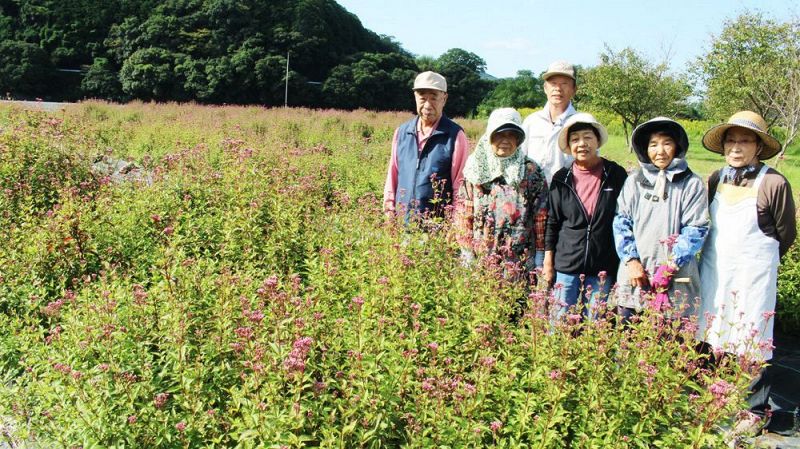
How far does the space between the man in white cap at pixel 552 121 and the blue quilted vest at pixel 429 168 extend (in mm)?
540

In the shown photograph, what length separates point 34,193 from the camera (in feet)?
18.1

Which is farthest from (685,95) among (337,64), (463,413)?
(463,413)

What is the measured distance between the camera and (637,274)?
10.5 feet

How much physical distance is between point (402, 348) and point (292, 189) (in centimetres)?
233

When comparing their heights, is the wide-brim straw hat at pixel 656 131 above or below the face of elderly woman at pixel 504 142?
above

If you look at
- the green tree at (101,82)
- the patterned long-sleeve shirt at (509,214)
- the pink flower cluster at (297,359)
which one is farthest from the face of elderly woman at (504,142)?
the green tree at (101,82)

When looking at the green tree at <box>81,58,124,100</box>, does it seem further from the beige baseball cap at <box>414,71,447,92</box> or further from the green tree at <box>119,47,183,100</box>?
the beige baseball cap at <box>414,71,447,92</box>

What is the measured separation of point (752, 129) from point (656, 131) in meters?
0.48

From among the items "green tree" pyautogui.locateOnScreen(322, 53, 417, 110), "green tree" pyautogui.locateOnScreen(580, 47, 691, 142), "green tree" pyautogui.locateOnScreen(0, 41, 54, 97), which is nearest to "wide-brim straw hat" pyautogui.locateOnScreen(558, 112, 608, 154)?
"green tree" pyautogui.locateOnScreen(580, 47, 691, 142)

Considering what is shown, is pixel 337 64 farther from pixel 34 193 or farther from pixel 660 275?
pixel 660 275

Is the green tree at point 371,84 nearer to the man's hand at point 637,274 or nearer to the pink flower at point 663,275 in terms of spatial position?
the man's hand at point 637,274

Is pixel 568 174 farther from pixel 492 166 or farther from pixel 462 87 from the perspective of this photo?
pixel 462 87

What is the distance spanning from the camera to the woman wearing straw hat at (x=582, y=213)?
3439 millimetres

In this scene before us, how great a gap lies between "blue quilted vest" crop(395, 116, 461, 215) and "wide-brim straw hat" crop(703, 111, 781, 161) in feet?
5.31
